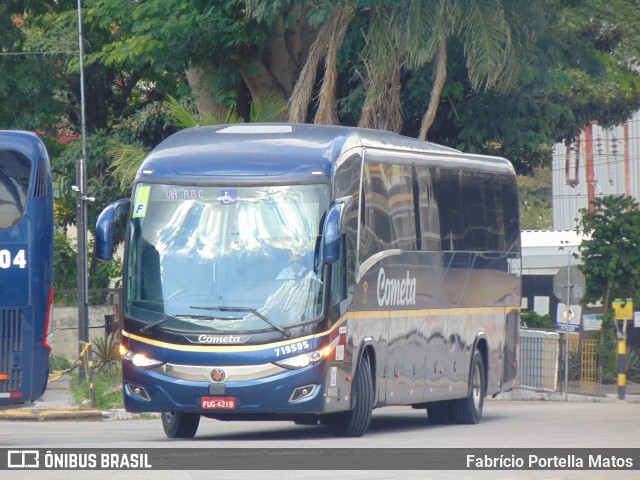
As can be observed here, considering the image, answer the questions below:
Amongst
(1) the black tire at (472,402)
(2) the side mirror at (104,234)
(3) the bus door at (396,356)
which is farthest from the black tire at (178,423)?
(1) the black tire at (472,402)

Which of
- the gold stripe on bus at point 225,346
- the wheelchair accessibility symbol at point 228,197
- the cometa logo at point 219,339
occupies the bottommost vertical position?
the gold stripe on bus at point 225,346

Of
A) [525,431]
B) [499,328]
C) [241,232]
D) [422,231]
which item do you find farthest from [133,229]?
[499,328]

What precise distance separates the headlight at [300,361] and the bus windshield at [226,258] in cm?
34

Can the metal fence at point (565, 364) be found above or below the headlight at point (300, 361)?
below

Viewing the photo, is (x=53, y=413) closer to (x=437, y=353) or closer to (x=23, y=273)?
(x=437, y=353)

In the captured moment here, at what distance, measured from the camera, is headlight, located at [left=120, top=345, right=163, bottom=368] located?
1534 centimetres

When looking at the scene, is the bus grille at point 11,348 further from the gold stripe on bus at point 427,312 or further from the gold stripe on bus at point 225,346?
the gold stripe on bus at point 427,312

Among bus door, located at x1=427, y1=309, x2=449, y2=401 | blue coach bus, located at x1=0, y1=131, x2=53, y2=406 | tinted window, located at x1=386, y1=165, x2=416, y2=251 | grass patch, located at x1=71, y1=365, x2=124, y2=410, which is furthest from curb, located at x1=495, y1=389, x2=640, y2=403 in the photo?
blue coach bus, located at x1=0, y1=131, x2=53, y2=406

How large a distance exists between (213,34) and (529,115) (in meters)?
7.25

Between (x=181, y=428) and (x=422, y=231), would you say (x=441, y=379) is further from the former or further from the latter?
(x=181, y=428)

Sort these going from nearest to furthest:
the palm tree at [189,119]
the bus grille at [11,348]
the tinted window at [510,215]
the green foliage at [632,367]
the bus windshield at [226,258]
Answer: the bus windshield at [226,258] → the bus grille at [11,348] → the tinted window at [510,215] → the palm tree at [189,119] → the green foliage at [632,367]

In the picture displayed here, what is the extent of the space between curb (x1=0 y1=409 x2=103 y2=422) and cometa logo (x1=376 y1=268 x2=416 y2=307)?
6.43 metres

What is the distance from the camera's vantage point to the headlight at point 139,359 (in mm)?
15336

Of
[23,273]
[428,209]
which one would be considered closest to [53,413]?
[23,273]
